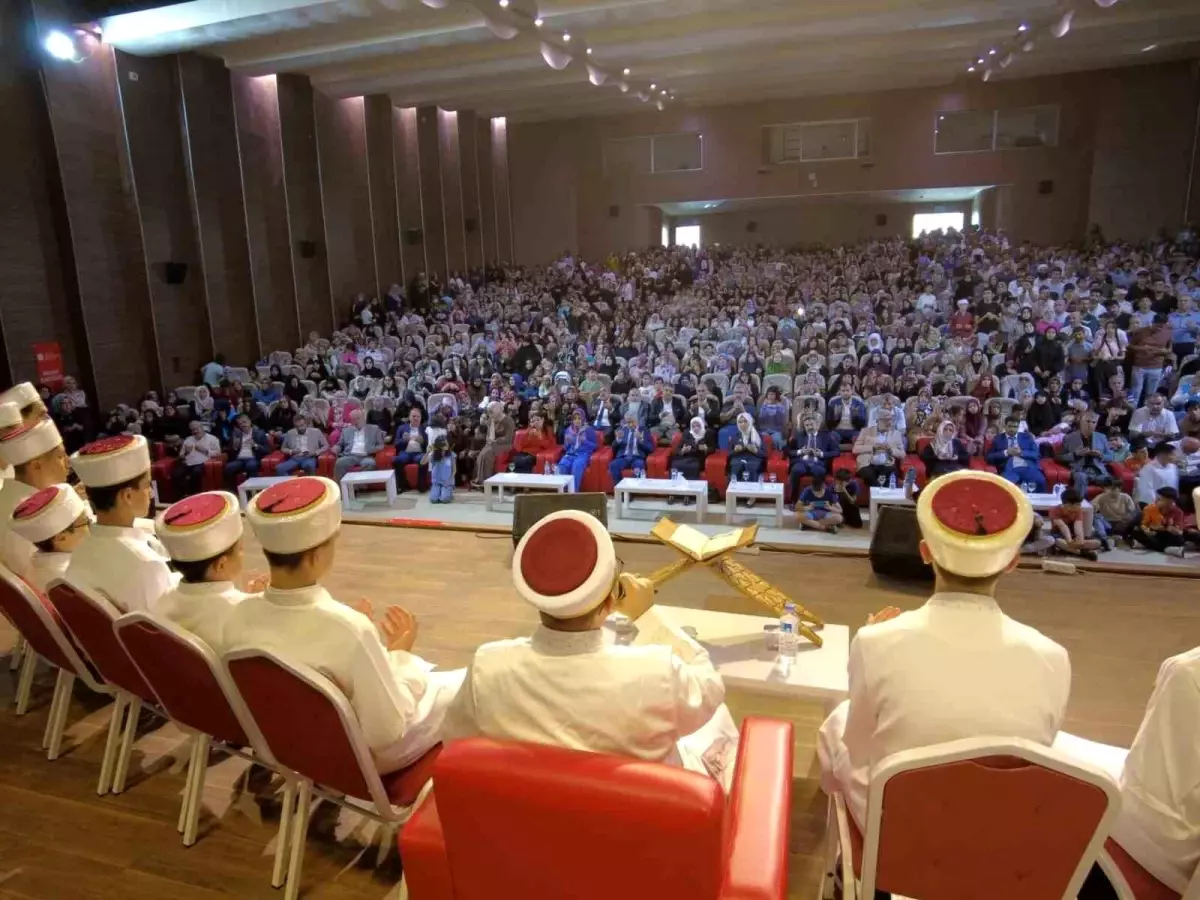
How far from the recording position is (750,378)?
8172mm

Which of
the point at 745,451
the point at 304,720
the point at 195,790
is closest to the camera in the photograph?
the point at 304,720

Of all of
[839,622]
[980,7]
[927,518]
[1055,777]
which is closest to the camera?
[1055,777]

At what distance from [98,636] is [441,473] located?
4708mm

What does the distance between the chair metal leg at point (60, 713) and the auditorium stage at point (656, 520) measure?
298 centimetres

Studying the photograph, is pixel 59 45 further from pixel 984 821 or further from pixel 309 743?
pixel 984 821

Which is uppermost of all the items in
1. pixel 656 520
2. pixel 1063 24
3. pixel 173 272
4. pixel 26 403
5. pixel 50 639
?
pixel 1063 24

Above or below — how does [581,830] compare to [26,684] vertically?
above

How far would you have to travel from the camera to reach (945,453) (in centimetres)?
650

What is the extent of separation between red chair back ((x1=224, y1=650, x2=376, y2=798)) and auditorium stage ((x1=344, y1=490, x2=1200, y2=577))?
3437 mm

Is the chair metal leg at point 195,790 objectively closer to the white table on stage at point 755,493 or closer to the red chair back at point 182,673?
the red chair back at point 182,673

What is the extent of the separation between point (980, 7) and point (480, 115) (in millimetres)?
10888

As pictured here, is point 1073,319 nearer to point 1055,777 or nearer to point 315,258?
point 1055,777

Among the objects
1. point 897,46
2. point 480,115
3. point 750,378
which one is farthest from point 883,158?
point 750,378

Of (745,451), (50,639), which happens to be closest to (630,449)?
(745,451)
